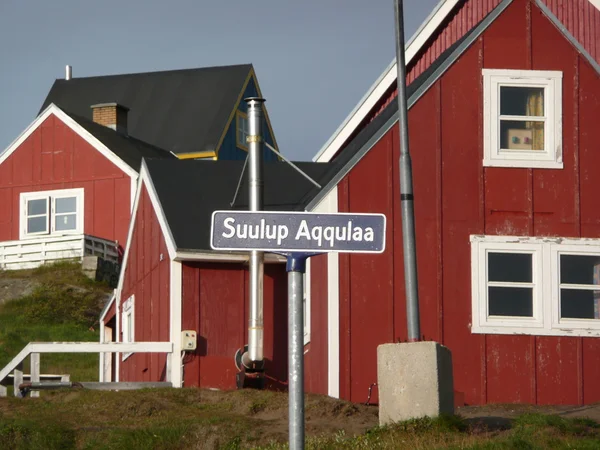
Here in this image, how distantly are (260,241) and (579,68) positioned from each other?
1345 centimetres

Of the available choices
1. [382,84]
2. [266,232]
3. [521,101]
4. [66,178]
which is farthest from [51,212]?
[266,232]

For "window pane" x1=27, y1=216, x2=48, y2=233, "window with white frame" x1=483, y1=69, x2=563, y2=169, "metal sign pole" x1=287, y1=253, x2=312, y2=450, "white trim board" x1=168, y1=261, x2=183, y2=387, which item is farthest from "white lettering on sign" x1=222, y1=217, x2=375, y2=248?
"window pane" x1=27, y1=216, x2=48, y2=233

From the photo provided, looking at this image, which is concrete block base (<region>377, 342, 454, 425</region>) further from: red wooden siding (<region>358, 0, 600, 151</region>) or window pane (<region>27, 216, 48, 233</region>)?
window pane (<region>27, 216, 48, 233</region>)

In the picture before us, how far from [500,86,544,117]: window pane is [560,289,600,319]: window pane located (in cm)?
293

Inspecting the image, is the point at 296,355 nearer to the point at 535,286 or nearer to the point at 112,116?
the point at 535,286

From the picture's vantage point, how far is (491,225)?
20.7 meters

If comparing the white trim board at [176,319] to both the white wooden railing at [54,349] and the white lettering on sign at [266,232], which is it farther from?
the white lettering on sign at [266,232]

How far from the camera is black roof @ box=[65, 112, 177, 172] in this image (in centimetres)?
4312

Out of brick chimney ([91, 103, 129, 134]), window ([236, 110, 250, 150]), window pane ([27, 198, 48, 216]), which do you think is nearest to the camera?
window pane ([27, 198, 48, 216])

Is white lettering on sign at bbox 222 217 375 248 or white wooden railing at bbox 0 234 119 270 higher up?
white wooden railing at bbox 0 234 119 270

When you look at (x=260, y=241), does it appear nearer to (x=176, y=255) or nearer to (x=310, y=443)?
(x=310, y=443)

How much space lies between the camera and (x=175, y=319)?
22328 millimetres

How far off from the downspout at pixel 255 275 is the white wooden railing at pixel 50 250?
1921cm

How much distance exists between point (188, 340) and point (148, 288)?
11.4 feet
